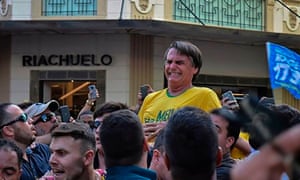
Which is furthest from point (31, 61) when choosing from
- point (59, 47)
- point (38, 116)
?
point (38, 116)

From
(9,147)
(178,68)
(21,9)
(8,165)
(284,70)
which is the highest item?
(21,9)

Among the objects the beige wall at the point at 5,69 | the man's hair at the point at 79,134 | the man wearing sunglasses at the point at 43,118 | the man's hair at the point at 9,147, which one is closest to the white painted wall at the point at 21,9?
the beige wall at the point at 5,69

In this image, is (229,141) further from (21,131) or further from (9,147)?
(21,131)

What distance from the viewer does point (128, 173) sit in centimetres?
282

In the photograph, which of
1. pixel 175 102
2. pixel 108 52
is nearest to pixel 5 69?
pixel 108 52

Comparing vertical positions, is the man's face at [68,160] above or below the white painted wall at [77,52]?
below

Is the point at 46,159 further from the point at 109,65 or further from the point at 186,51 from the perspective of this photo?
the point at 109,65

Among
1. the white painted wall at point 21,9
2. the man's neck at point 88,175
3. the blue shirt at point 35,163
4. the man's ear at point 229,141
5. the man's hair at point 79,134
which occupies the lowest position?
the blue shirt at point 35,163

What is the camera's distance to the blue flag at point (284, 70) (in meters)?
7.03

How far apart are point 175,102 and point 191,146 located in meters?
2.47

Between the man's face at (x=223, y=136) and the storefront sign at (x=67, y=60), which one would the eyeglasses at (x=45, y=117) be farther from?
the storefront sign at (x=67, y=60)

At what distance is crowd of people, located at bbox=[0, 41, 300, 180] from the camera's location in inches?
41.1

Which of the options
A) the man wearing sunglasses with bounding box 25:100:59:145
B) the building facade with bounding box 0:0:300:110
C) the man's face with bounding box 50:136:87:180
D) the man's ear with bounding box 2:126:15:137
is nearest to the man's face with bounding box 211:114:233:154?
the man's face with bounding box 50:136:87:180

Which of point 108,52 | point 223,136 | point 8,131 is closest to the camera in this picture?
point 223,136
